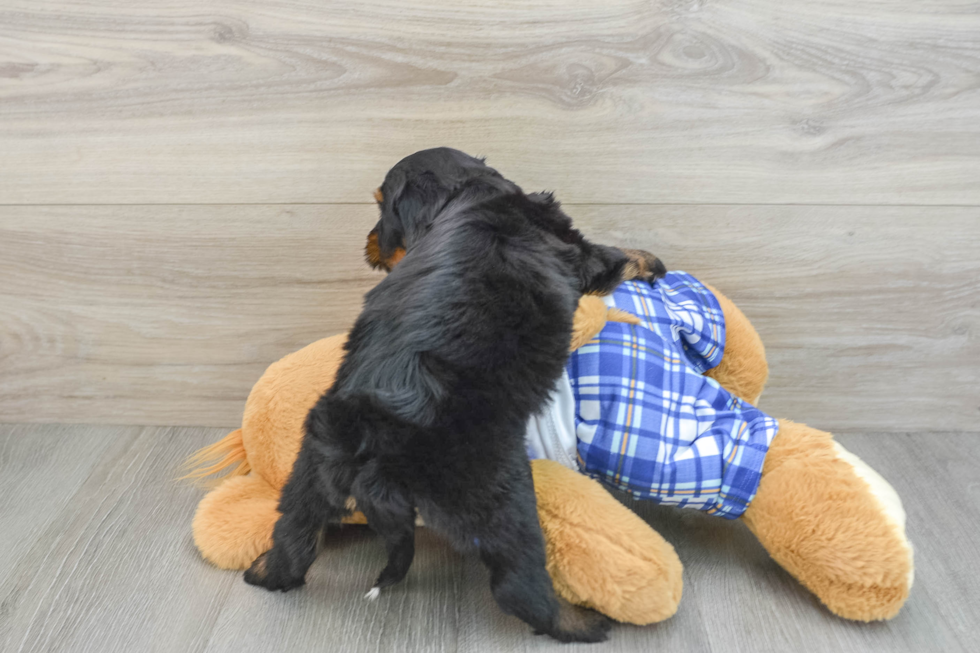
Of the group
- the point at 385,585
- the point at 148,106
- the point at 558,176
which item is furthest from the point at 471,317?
the point at 148,106

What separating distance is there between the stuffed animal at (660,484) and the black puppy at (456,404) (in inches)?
3.0

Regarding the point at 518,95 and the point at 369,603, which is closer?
the point at 369,603

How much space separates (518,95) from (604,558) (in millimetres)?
659

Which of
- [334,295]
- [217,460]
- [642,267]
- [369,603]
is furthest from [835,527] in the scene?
[217,460]

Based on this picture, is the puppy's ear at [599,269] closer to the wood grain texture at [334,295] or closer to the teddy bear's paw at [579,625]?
the wood grain texture at [334,295]

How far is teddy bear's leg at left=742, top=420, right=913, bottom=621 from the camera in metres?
0.76

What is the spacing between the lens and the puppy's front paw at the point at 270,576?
Answer: 2.73ft

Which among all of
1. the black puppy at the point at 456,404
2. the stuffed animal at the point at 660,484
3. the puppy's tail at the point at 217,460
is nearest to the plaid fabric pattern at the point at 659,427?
the stuffed animal at the point at 660,484

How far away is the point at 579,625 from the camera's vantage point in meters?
0.79

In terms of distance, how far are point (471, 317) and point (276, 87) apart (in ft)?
1.88

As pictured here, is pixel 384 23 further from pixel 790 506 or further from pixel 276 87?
pixel 790 506

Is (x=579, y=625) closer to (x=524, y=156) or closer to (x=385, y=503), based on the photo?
(x=385, y=503)

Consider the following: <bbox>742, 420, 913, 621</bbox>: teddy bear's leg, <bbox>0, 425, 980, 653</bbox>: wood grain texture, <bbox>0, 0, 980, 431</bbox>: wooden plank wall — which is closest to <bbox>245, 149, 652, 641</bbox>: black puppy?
<bbox>0, 425, 980, 653</bbox>: wood grain texture

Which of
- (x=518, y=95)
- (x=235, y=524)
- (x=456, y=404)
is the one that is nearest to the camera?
(x=456, y=404)
